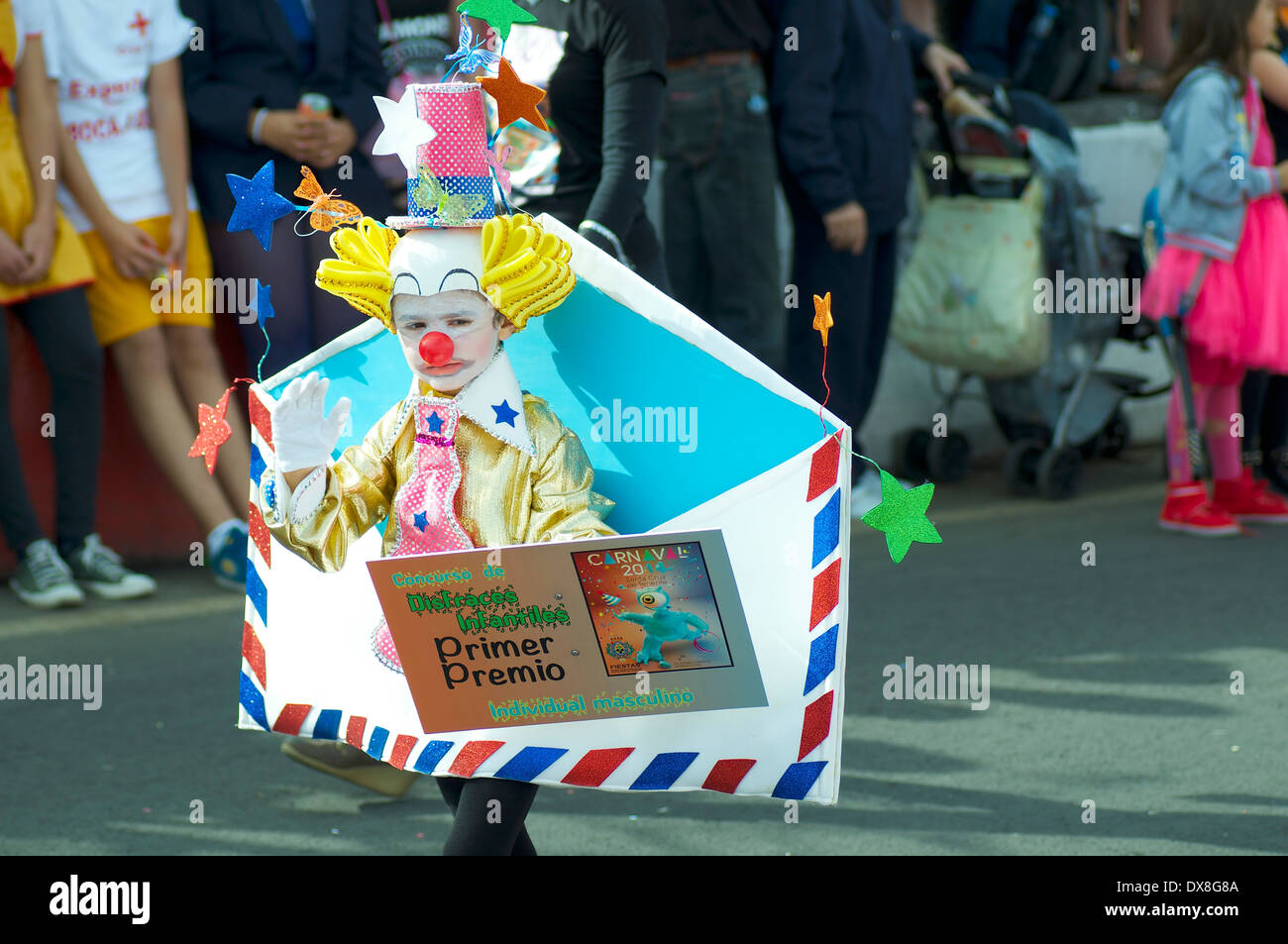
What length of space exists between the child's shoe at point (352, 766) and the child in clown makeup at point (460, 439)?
3.59ft

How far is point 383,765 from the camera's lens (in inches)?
167

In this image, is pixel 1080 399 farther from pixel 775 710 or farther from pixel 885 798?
pixel 775 710

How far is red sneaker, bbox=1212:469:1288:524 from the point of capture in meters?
7.21

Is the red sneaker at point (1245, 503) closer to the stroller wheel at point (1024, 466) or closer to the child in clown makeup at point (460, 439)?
the stroller wheel at point (1024, 466)

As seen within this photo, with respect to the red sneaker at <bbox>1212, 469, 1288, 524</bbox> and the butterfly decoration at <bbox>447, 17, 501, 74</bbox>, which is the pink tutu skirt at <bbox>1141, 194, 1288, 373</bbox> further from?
the butterfly decoration at <bbox>447, 17, 501, 74</bbox>

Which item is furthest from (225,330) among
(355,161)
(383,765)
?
(383,765)

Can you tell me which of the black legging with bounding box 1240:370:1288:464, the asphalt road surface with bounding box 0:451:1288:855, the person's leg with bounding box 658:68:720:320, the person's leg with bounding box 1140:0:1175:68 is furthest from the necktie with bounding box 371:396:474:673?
the person's leg with bounding box 1140:0:1175:68

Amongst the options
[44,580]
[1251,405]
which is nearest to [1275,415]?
[1251,405]

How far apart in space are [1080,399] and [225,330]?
12.1 ft

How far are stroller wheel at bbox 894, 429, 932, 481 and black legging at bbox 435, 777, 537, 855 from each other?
5.30 m

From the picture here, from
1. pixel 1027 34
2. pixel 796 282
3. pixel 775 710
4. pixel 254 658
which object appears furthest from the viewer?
pixel 1027 34

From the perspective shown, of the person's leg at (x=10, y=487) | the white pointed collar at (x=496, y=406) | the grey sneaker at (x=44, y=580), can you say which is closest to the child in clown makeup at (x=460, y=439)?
the white pointed collar at (x=496, y=406)

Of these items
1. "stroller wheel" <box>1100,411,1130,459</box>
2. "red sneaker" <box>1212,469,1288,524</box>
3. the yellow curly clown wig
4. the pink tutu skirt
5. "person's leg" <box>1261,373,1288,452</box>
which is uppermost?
the yellow curly clown wig

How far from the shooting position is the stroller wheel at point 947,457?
813cm
